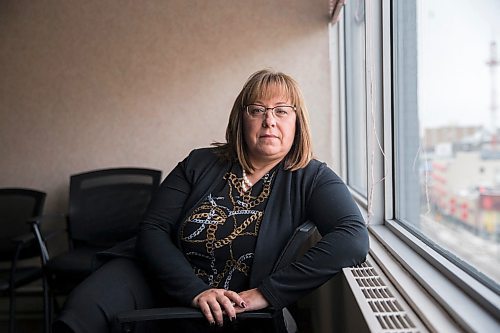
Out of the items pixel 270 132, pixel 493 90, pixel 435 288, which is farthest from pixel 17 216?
pixel 493 90

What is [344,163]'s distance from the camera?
303 centimetres

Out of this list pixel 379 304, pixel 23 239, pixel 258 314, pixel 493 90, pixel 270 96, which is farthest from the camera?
pixel 23 239

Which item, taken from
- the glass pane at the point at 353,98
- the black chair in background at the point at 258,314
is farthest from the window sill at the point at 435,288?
the glass pane at the point at 353,98

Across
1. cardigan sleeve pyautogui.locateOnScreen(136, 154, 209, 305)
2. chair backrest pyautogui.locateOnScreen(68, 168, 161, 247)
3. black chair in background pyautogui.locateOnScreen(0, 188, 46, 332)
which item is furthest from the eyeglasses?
black chair in background pyautogui.locateOnScreen(0, 188, 46, 332)

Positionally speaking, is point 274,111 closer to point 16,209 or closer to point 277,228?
point 277,228

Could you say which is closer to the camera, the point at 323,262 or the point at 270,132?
the point at 323,262

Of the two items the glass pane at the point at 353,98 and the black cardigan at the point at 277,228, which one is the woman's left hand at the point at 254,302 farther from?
the glass pane at the point at 353,98

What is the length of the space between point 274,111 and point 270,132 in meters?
0.09

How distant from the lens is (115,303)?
Result: 56.1 inches

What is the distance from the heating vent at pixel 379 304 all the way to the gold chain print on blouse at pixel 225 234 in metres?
0.38

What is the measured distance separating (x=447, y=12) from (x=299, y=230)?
82 centimetres

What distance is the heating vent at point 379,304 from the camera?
100 centimetres

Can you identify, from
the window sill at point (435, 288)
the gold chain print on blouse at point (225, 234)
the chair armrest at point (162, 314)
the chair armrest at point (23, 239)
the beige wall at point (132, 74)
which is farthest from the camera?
the beige wall at point (132, 74)

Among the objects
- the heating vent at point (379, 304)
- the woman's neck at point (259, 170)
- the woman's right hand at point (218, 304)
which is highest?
the woman's neck at point (259, 170)
